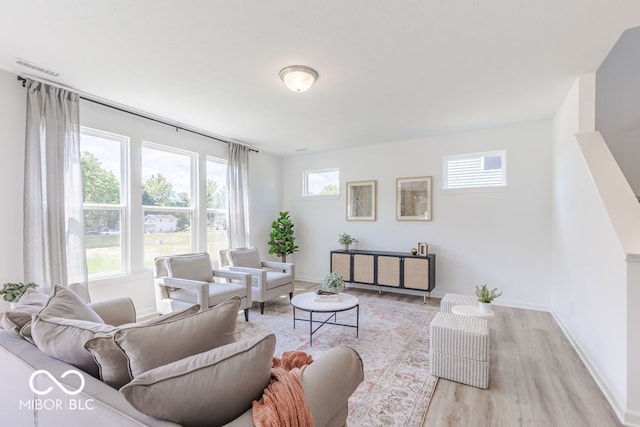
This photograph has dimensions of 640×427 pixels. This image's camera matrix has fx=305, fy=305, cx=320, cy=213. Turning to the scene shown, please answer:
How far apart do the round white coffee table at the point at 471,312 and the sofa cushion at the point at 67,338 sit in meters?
2.86

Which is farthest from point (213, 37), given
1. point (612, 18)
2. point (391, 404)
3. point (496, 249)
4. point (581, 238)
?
point (496, 249)

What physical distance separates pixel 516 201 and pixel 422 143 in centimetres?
171

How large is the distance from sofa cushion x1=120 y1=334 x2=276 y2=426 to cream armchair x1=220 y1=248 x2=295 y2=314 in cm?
317

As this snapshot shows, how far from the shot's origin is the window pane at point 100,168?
3.61m

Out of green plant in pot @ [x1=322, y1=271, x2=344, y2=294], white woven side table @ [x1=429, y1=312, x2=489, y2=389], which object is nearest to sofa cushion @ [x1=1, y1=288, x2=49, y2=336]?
green plant in pot @ [x1=322, y1=271, x2=344, y2=294]

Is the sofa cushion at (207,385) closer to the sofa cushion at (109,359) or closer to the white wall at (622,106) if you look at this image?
the sofa cushion at (109,359)

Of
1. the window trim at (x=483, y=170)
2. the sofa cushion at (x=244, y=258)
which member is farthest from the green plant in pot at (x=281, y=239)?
the window trim at (x=483, y=170)

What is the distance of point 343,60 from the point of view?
106 inches

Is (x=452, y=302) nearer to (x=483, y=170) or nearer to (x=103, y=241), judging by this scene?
(x=483, y=170)

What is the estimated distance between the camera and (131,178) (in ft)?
13.1

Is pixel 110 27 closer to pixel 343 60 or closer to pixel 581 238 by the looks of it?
pixel 343 60

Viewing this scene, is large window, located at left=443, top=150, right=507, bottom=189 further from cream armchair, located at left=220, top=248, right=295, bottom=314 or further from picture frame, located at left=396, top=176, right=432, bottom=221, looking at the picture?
cream armchair, located at left=220, top=248, right=295, bottom=314

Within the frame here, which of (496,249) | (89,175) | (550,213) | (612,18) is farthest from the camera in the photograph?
(496,249)

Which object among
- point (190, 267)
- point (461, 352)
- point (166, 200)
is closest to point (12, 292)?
point (190, 267)
